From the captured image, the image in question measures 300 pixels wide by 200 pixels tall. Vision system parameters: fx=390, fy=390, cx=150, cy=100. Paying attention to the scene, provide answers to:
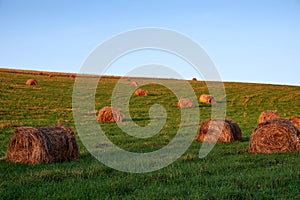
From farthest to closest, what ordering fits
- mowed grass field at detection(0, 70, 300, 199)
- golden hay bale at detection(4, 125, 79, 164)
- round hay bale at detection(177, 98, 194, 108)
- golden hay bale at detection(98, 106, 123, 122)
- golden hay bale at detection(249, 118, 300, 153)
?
round hay bale at detection(177, 98, 194, 108) < golden hay bale at detection(98, 106, 123, 122) < golden hay bale at detection(249, 118, 300, 153) < golden hay bale at detection(4, 125, 79, 164) < mowed grass field at detection(0, 70, 300, 199)

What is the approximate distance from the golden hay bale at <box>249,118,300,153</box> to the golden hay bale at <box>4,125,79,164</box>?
6.52m

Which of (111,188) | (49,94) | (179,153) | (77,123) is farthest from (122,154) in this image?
(49,94)

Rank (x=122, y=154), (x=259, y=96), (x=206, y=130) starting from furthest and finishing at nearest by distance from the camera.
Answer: (x=259, y=96) → (x=206, y=130) → (x=122, y=154)

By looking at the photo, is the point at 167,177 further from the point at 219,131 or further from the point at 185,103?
the point at 185,103

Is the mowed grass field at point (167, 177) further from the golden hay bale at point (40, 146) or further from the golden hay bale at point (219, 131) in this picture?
the golden hay bale at point (219, 131)

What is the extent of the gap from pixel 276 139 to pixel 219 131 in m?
3.49

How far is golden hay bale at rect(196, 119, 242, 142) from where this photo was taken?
1722cm

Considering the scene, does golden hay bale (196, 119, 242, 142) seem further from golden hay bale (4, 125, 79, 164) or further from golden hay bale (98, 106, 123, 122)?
golden hay bale (98, 106, 123, 122)

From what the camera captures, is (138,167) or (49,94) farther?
(49,94)

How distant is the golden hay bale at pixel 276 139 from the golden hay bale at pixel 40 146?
21.4 ft

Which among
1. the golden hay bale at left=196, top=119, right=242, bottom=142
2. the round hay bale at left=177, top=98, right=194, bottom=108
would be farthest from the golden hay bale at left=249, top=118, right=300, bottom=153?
the round hay bale at left=177, top=98, right=194, bottom=108

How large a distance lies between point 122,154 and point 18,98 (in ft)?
72.8

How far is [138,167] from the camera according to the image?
10.6 metres

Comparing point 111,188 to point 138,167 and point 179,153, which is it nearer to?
point 138,167
